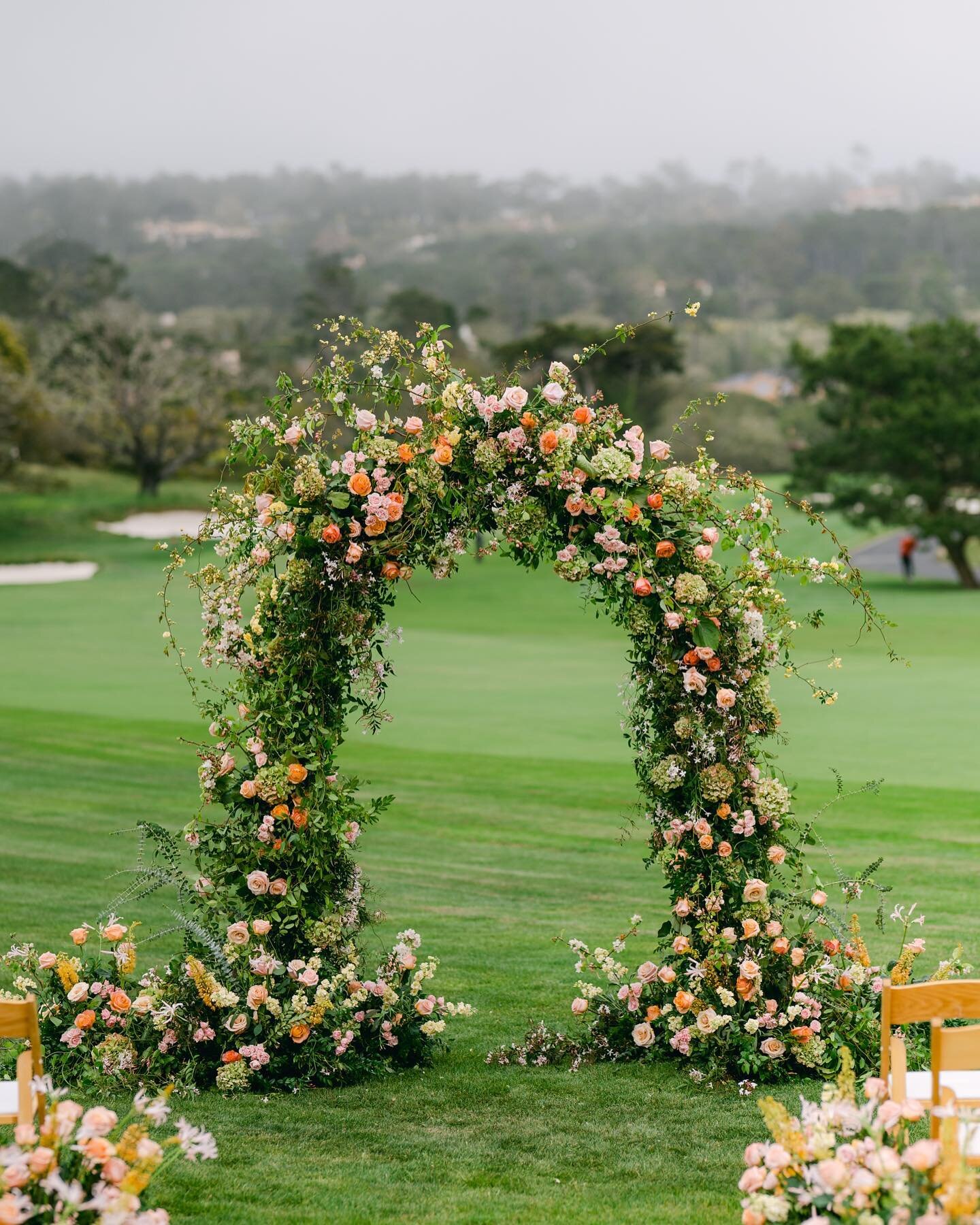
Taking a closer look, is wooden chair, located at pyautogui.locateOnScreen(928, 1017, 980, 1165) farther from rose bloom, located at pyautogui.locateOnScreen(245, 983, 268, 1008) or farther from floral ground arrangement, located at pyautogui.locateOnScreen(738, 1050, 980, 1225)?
rose bloom, located at pyautogui.locateOnScreen(245, 983, 268, 1008)

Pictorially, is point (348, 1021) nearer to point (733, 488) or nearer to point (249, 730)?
point (249, 730)

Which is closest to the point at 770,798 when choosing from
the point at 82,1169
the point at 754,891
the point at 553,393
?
the point at 754,891

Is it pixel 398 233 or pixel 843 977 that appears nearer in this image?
pixel 843 977

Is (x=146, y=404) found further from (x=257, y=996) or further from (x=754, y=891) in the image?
(x=754, y=891)

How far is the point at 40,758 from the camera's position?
15.3 meters

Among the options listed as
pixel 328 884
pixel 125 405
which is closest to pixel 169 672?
pixel 328 884

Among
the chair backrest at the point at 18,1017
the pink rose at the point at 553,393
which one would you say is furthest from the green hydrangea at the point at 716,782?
the chair backrest at the point at 18,1017

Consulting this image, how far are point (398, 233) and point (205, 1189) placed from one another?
197159 mm

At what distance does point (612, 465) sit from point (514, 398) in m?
0.48

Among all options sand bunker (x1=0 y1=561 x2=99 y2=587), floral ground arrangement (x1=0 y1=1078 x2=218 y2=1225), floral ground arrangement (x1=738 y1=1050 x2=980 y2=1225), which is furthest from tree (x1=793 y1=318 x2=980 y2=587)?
floral ground arrangement (x1=0 y1=1078 x2=218 y2=1225)

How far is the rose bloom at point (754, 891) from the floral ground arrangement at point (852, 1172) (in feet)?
9.10

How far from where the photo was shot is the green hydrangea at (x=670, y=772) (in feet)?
20.6

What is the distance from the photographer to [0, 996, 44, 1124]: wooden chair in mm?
3773

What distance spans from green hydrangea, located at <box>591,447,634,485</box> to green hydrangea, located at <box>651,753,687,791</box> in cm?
122
